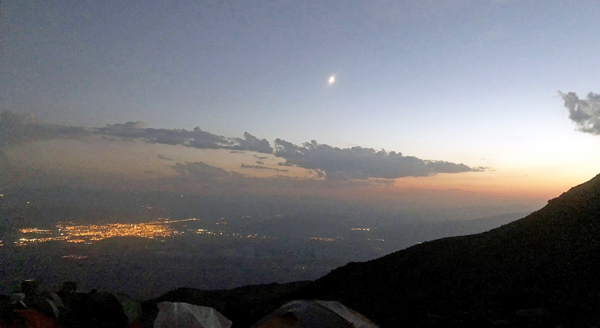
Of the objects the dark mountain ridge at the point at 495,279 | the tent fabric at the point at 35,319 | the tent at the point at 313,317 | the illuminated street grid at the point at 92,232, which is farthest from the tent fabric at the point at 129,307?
the illuminated street grid at the point at 92,232

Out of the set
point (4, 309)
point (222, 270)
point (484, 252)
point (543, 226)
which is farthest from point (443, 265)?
point (222, 270)

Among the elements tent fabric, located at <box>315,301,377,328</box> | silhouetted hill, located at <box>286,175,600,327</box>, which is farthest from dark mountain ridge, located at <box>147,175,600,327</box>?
tent fabric, located at <box>315,301,377,328</box>

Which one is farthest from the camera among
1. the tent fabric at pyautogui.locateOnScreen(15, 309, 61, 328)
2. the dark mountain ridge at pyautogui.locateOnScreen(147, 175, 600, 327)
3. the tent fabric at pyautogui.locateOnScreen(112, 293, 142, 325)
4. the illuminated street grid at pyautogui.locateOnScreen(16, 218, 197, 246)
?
the illuminated street grid at pyautogui.locateOnScreen(16, 218, 197, 246)

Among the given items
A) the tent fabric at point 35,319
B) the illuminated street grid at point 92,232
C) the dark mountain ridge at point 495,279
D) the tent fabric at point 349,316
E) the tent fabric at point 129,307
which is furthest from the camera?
the illuminated street grid at point 92,232

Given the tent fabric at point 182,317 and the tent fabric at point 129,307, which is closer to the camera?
the tent fabric at point 182,317

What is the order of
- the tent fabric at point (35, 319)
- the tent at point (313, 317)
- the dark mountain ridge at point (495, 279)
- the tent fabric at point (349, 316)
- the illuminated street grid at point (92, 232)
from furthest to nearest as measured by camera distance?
the illuminated street grid at point (92, 232), the dark mountain ridge at point (495, 279), the tent fabric at point (349, 316), the tent at point (313, 317), the tent fabric at point (35, 319)

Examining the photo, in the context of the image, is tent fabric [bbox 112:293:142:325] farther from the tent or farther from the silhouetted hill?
the silhouetted hill

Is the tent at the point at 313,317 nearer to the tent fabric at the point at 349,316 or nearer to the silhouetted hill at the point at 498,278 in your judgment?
the tent fabric at the point at 349,316

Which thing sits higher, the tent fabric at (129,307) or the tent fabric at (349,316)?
the tent fabric at (349,316)
